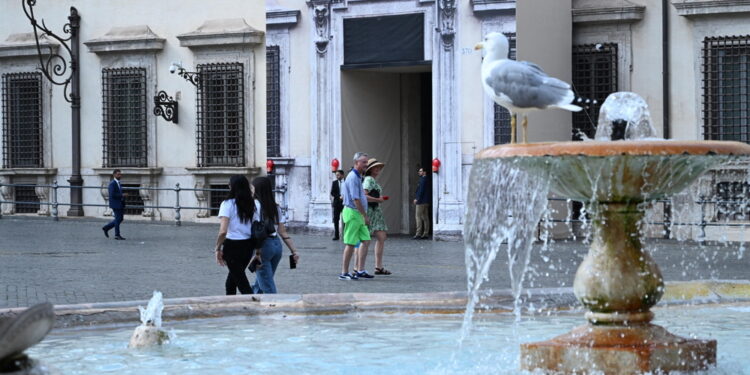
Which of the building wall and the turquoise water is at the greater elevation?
the building wall

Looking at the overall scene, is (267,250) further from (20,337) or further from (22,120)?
(22,120)

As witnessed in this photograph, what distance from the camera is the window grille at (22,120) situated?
101 ft

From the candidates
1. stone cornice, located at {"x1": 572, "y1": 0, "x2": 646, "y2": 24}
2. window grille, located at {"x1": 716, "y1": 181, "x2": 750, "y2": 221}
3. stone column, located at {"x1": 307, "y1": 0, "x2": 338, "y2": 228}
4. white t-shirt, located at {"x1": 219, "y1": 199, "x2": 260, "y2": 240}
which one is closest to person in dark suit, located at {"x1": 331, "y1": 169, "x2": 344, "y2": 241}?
stone column, located at {"x1": 307, "y1": 0, "x2": 338, "y2": 228}

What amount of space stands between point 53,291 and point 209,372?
6104 mm

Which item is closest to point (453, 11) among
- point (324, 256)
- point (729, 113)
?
point (729, 113)

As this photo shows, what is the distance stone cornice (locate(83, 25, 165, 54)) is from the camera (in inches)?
1145

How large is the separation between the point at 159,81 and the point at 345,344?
2106 centimetres

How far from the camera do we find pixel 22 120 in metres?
30.9

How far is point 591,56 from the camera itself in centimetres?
2466

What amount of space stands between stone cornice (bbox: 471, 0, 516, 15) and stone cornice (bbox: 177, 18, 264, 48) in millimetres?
5488

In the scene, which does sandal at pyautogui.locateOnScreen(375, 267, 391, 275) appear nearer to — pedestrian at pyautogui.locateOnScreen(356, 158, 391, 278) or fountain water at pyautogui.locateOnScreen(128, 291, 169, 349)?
pedestrian at pyautogui.locateOnScreen(356, 158, 391, 278)

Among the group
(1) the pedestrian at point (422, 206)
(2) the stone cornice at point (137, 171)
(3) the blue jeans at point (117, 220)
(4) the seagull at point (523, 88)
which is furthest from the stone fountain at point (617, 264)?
(2) the stone cornice at point (137, 171)

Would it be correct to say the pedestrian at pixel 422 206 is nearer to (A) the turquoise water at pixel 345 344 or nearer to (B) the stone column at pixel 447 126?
(B) the stone column at pixel 447 126

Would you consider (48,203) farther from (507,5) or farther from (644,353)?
(644,353)
